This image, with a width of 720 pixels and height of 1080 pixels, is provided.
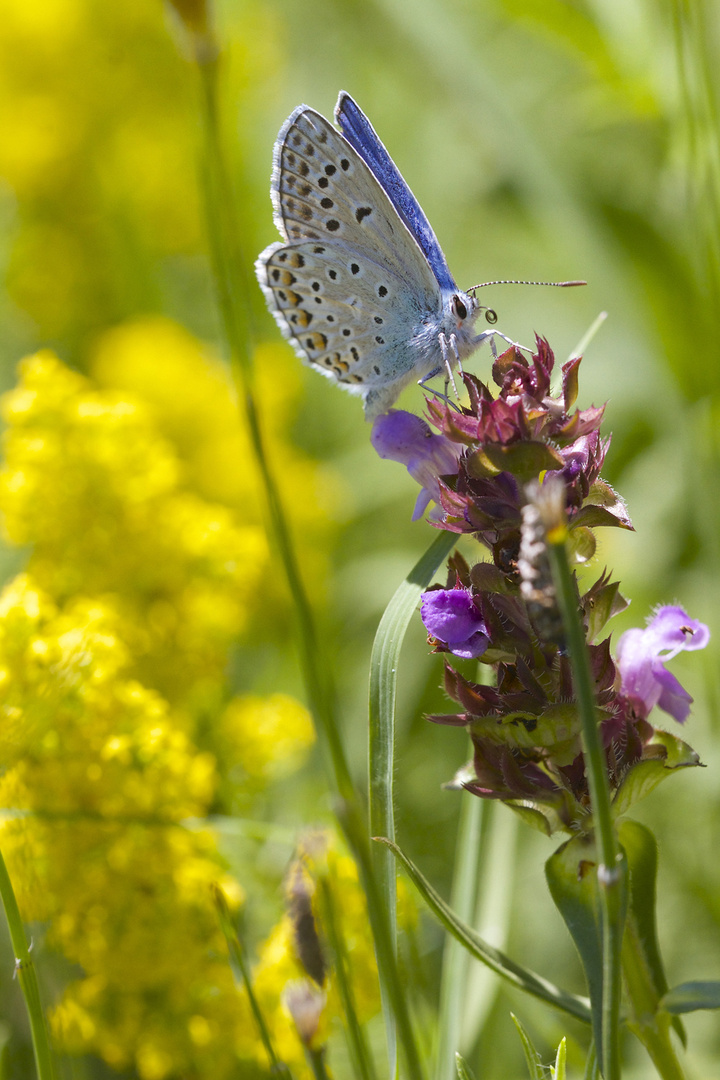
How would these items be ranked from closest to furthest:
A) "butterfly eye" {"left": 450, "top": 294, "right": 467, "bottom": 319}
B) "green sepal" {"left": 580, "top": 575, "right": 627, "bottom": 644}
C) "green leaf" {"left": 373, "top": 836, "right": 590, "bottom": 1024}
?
1. "green leaf" {"left": 373, "top": 836, "right": 590, "bottom": 1024}
2. "green sepal" {"left": 580, "top": 575, "right": 627, "bottom": 644}
3. "butterfly eye" {"left": 450, "top": 294, "right": 467, "bottom": 319}

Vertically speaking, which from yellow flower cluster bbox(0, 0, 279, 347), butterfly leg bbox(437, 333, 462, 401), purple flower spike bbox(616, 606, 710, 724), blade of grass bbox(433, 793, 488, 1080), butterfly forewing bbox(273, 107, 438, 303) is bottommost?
blade of grass bbox(433, 793, 488, 1080)

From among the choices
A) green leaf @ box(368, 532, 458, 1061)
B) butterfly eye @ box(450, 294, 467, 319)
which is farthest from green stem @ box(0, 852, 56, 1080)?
butterfly eye @ box(450, 294, 467, 319)

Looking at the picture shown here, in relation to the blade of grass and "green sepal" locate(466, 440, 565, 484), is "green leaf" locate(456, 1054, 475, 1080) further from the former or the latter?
"green sepal" locate(466, 440, 565, 484)

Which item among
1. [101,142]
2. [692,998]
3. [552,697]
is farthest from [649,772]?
[101,142]

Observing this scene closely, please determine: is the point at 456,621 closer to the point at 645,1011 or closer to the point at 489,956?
the point at 489,956

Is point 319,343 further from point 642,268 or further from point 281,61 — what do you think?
point 281,61

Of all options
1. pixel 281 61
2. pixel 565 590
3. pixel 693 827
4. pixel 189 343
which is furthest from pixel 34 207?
pixel 565 590

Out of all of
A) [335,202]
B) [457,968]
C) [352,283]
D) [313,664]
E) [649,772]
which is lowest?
[457,968]
